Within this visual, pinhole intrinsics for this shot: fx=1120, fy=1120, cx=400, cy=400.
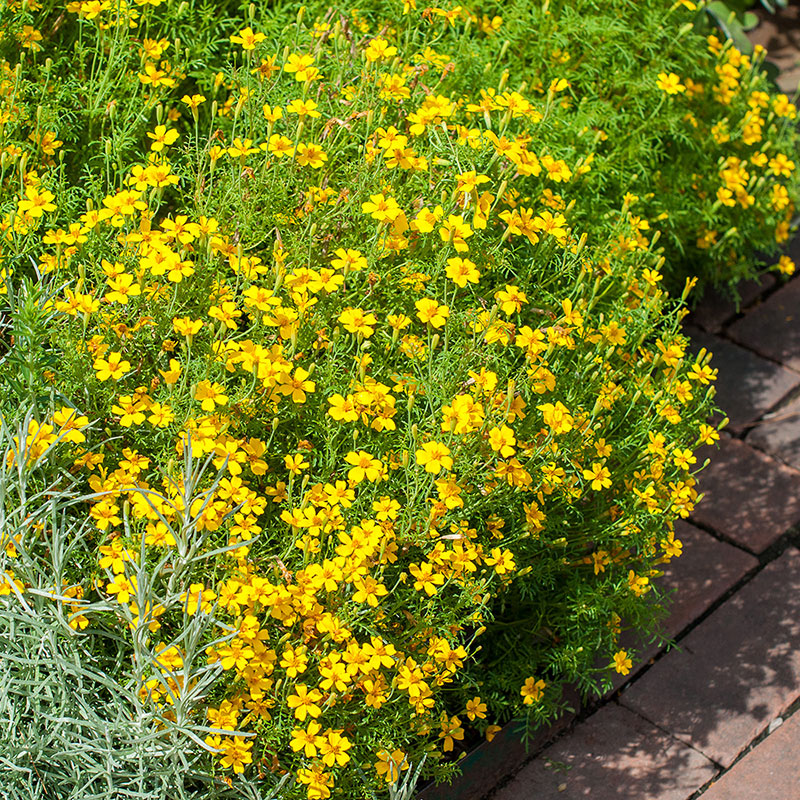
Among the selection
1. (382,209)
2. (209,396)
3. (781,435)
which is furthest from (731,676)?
(209,396)

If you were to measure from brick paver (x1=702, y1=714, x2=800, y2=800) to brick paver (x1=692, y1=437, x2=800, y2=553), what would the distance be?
2.17ft

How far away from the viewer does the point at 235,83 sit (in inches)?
112

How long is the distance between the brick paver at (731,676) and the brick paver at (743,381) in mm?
694

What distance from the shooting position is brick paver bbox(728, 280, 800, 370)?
3.96 meters

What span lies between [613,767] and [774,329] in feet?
6.44

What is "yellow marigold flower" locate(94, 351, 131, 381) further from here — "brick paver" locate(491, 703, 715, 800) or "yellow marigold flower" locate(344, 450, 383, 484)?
"brick paver" locate(491, 703, 715, 800)

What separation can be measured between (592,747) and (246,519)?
116cm

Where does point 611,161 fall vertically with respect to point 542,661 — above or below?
above

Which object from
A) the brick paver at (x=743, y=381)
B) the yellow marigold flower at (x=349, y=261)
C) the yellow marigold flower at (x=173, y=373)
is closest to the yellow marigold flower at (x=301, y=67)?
the yellow marigold flower at (x=349, y=261)

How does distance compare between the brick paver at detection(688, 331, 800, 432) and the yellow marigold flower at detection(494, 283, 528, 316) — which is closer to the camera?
the yellow marigold flower at detection(494, 283, 528, 316)

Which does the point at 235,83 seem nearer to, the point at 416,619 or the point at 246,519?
the point at 246,519

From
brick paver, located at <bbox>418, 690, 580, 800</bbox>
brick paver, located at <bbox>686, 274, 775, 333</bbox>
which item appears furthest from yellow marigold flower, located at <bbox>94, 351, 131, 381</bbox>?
brick paver, located at <bbox>686, 274, 775, 333</bbox>

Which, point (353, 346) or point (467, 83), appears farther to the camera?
point (467, 83)

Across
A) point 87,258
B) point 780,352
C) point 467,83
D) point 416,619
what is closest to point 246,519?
point 416,619
